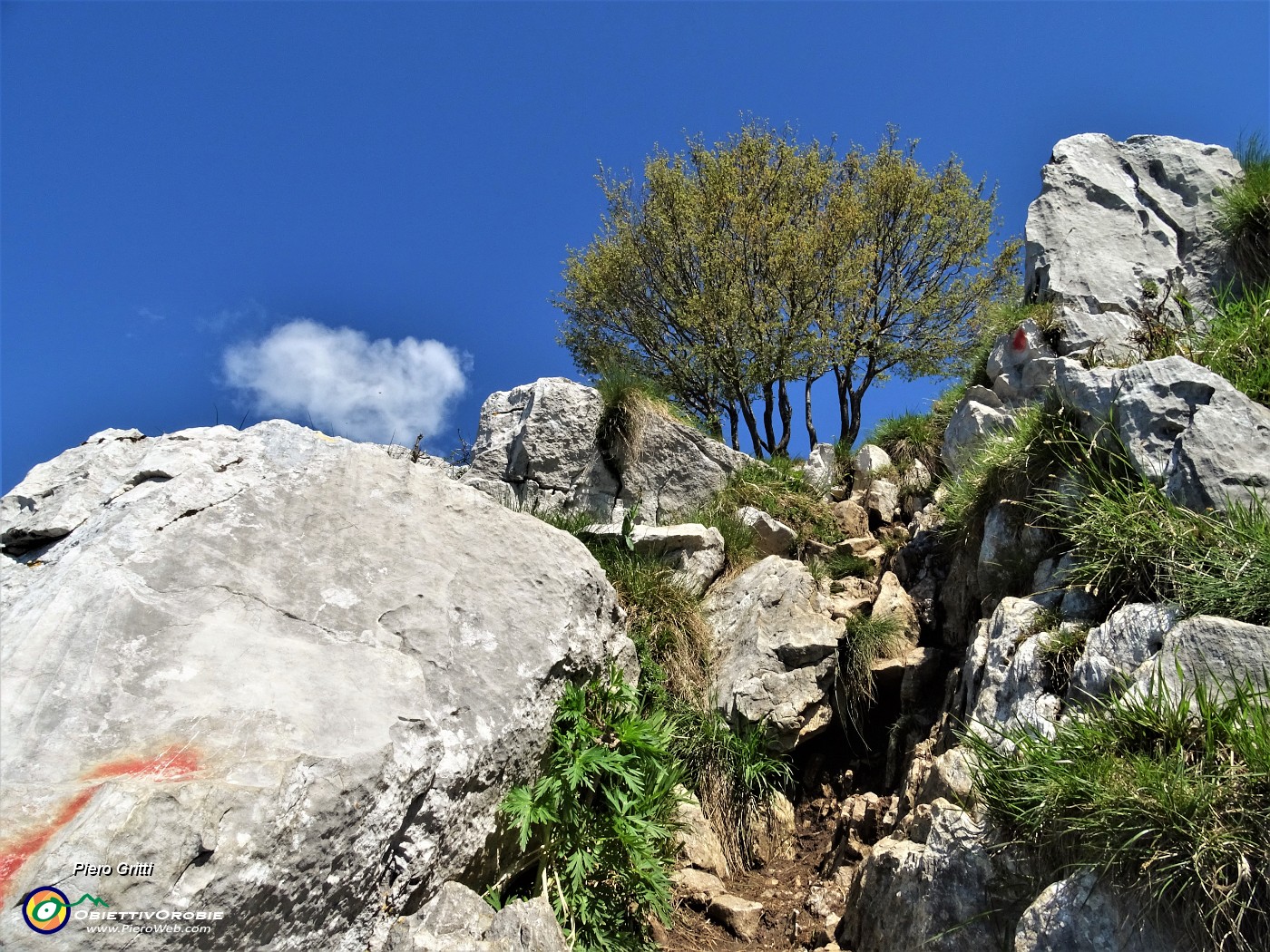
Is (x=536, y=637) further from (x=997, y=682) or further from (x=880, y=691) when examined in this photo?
(x=880, y=691)

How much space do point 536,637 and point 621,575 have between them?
266 centimetres

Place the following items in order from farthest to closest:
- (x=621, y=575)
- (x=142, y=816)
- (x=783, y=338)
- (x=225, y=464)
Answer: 1. (x=783, y=338)
2. (x=621, y=575)
3. (x=225, y=464)
4. (x=142, y=816)

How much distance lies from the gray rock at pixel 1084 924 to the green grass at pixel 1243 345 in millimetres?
3776

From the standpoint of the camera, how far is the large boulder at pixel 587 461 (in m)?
9.91

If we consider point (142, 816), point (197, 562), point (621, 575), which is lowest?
point (142, 816)

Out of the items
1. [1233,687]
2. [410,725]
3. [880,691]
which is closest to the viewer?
[1233,687]

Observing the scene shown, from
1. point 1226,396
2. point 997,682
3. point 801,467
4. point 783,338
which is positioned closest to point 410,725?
point 997,682

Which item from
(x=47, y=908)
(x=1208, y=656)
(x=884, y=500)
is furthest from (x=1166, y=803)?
(x=884, y=500)

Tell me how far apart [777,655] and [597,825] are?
2758 millimetres

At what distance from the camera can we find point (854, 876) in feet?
17.9

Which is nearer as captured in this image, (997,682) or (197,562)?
(197,562)

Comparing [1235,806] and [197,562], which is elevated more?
[197,562]

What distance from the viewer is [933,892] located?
442 centimetres

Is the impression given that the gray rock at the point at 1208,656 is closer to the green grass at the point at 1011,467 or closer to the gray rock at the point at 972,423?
the green grass at the point at 1011,467
